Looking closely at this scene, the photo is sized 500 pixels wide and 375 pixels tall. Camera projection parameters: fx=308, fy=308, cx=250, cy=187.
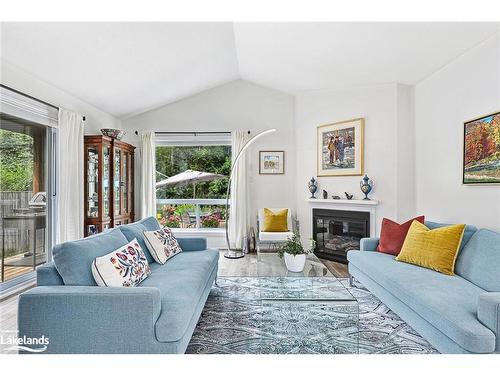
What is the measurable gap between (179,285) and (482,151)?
2.96 meters

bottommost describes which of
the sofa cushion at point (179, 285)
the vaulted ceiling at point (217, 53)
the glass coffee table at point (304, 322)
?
the glass coffee table at point (304, 322)

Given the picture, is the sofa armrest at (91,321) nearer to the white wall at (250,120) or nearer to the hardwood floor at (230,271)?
the hardwood floor at (230,271)

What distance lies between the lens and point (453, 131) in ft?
10.8

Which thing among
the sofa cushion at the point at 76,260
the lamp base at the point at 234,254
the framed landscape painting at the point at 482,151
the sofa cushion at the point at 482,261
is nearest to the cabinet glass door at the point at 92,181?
the lamp base at the point at 234,254

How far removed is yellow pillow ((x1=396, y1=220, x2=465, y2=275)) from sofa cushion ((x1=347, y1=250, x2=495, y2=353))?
7 centimetres

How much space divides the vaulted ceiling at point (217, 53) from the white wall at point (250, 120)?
508 millimetres

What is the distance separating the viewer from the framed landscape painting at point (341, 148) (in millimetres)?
4355

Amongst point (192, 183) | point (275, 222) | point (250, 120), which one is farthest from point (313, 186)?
point (192, 183)

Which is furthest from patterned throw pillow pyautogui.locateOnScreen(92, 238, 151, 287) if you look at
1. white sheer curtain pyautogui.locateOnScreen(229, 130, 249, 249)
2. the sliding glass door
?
white sheer curtain pyautogui.locateOnScreen(229, 130, 249, 249)

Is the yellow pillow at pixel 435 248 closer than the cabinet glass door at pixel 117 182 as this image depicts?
Yes
